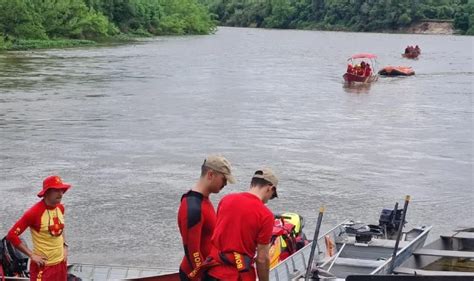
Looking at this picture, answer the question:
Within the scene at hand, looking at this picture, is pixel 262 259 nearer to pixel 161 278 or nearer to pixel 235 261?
pixel 235 261

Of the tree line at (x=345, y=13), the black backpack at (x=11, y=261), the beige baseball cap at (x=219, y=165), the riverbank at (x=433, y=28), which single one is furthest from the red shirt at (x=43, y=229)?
the riverbank at (x=433, y=28)

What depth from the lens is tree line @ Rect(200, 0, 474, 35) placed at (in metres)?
133

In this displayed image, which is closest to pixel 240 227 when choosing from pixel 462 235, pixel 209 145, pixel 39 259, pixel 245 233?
pixel 245 233

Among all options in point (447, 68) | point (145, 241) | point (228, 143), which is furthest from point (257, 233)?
point (447, 68)

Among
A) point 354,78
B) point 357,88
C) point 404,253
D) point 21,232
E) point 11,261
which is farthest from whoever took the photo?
point 354,78

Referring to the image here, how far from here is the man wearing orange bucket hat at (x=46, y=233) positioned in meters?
6.86

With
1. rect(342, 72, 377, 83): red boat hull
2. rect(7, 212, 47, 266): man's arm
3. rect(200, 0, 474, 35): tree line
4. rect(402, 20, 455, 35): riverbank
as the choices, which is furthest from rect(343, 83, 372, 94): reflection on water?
rect(402, 20, 455, 35): riverbank

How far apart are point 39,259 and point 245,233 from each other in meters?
2.31

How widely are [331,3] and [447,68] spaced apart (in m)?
85.6

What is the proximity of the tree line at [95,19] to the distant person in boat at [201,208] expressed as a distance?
6049cm

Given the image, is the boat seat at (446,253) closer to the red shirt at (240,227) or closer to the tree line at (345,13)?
the red shirt at (240,227)

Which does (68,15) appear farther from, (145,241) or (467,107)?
(145,241)

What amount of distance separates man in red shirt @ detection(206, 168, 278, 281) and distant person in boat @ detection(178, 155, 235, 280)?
11 cm

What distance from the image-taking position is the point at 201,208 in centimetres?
561
